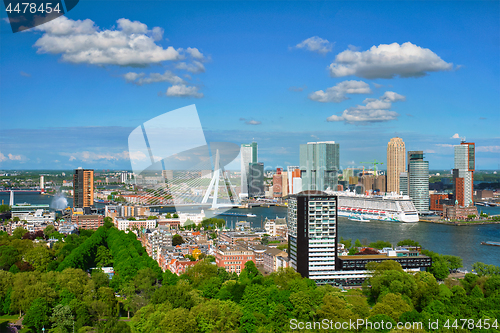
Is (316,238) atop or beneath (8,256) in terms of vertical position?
atop

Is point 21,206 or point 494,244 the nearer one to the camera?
point 494,244

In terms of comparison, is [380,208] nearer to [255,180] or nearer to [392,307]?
[255,180]

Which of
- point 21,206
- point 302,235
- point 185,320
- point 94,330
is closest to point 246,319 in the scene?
point 185,320

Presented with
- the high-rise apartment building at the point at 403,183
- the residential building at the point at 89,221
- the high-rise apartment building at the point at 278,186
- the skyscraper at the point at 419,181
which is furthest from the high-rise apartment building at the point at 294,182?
the residential building at the point at 89,221

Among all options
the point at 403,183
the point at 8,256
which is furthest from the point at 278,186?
the point at 8,256

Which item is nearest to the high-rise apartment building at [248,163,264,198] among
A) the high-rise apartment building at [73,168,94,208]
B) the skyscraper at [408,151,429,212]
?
the skyscraper at [408,151,429,212]

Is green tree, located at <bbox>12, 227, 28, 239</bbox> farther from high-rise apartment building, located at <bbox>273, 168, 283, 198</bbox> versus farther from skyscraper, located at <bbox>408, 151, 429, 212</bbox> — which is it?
high-rise apartment building, located at <bbox>273, 168, 283, 198</bbox>

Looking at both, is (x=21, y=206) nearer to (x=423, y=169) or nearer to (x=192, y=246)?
(x=192, y=246)

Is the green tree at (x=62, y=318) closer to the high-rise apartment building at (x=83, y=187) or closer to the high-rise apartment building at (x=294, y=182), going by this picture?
the high-rise apartment building at (x=83, y=187)
